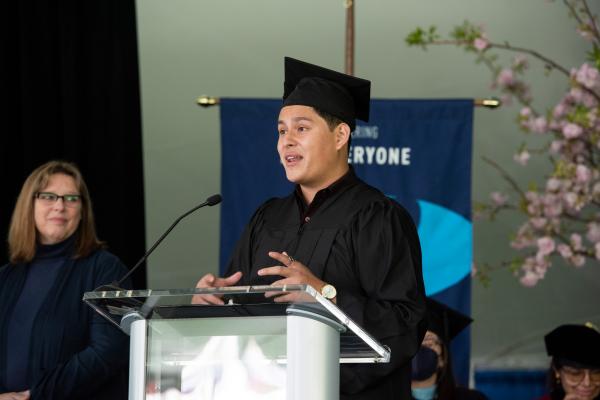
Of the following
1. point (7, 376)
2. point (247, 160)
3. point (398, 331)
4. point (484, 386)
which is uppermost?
point (247, 160)

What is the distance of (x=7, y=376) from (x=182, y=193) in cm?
272

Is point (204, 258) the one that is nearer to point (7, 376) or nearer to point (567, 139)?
point (567, 139)

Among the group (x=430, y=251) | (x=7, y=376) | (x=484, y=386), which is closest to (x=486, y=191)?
(x=484, y=386)

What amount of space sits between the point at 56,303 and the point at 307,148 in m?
1.20

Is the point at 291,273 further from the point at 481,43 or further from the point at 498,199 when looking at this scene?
the point at 498,199

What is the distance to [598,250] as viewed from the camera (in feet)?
15.9

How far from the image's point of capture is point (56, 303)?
11.9ft

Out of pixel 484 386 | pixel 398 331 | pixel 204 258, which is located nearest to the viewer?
pixel 398 331

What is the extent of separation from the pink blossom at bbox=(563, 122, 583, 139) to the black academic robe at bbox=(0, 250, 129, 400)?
7.47 feet

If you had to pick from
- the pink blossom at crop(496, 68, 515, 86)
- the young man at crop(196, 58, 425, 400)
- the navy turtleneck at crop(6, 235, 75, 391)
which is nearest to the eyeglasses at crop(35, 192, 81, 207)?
the navy turtleneck at crop(6, 235, 75, 391)

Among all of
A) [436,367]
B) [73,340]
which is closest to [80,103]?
[73,340]

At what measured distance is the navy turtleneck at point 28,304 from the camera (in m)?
3.58

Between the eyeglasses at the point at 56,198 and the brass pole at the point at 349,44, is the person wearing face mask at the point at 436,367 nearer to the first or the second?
the brass pole at the point at 349,44

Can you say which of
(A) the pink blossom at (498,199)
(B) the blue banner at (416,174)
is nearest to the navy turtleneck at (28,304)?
(B) the blue banner at (416,174)
